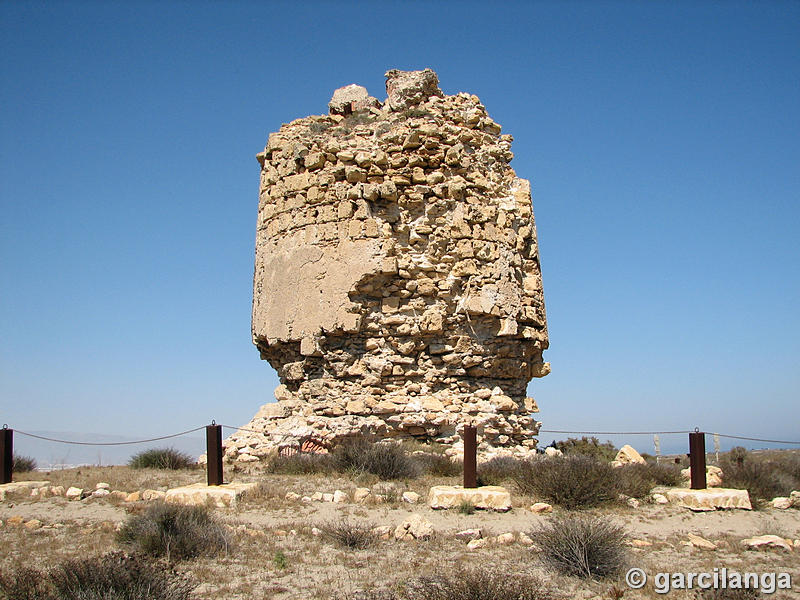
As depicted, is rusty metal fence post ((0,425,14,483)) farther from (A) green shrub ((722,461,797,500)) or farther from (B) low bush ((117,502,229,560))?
(A) green shrub ((722,461,797,500))

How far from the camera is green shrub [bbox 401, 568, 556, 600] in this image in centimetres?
383

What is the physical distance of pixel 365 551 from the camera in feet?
17.6

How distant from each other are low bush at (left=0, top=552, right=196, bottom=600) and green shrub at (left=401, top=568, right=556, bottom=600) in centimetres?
148

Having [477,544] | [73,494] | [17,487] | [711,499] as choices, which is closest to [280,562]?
[477,544]

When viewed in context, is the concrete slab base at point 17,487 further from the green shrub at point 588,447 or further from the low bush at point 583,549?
the green shrub at point 588,447

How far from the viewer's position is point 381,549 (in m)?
5.43

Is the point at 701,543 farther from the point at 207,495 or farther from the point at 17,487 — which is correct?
the point at 17,487

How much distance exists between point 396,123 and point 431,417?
5.28m

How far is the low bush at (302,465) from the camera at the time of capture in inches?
362

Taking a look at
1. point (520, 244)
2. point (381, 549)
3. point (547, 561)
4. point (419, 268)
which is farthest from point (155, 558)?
point (520, 244)

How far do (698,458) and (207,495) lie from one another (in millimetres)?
5676

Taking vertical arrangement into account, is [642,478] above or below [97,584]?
below

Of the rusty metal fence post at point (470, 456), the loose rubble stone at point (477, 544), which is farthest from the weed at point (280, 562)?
the rusty metal fence post at point (470, 456)

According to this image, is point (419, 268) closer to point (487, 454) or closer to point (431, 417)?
point (431, 417)
